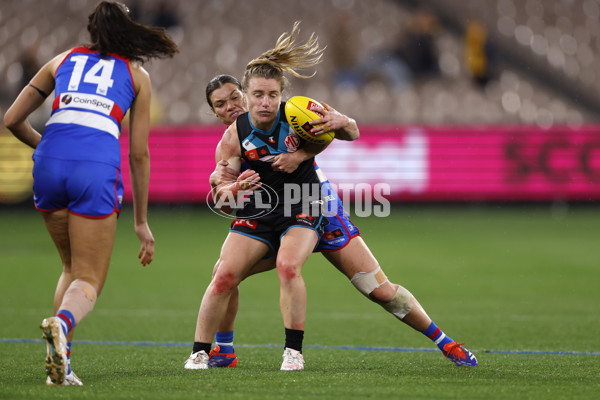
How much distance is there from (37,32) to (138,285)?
1531cm

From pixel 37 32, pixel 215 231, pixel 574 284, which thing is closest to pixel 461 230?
pixel 215 231

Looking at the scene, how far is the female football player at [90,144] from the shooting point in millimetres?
4672

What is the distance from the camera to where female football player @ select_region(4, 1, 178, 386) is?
4.67 metres

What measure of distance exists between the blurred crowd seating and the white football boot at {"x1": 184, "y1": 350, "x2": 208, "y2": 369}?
50.1 ft

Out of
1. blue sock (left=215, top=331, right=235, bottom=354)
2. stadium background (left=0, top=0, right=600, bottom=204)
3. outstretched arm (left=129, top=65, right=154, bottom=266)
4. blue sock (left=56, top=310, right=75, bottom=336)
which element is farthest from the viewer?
stadium background (left=0, top=0, right=600, bottom=204)

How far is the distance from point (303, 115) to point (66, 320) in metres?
2.01

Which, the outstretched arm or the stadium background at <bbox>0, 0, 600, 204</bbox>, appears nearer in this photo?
the outstretched arm

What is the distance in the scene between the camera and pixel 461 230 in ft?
53.7

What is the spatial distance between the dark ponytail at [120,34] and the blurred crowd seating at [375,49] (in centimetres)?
1561

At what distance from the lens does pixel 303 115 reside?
5.46 m

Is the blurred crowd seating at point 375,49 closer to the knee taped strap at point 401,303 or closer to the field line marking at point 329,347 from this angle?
the field line marking at point 329,347

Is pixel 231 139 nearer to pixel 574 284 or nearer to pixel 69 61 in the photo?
pixel 69 61

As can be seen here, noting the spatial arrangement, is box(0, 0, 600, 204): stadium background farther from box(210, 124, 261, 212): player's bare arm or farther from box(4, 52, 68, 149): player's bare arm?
box(4, 52, 68, 149): player's bare arm

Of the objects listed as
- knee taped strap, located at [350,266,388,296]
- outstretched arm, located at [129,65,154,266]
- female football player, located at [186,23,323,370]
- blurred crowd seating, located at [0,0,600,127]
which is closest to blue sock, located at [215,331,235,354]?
female football player, located at [186,23,323,370]
